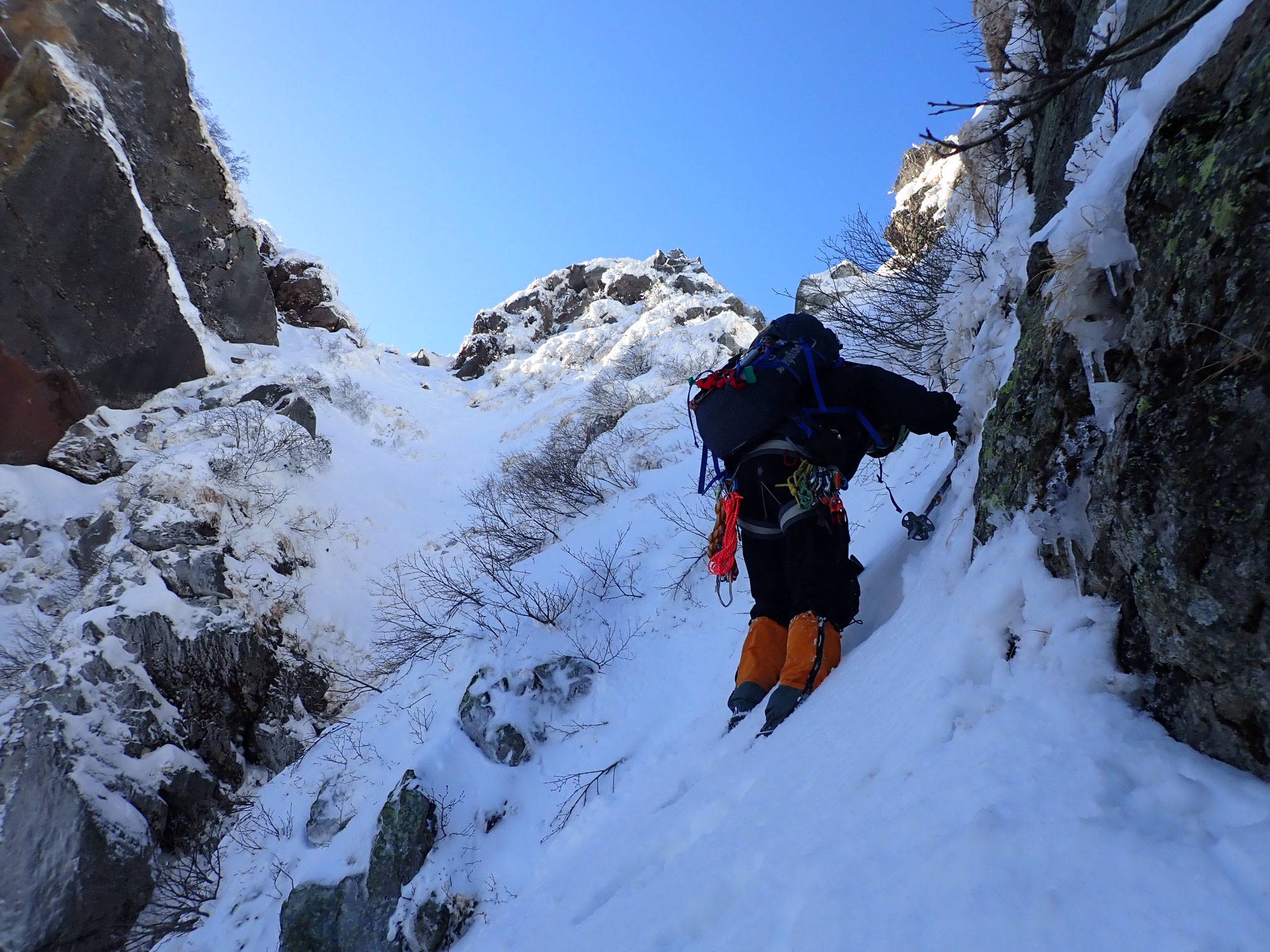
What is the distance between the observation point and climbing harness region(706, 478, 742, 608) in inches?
119

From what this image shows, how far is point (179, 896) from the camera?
5.27m

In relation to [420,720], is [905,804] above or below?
below

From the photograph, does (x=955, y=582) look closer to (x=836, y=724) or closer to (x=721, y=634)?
(x=836, y=724)

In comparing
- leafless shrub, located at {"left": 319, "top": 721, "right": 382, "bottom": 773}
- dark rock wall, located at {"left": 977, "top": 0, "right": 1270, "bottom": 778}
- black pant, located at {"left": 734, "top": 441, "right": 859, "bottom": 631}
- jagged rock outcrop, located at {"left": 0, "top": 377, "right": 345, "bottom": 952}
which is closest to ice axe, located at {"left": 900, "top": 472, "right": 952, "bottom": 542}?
black pant, located at {"left": 734, "top": 441, "right": 859, "bottom": 631}

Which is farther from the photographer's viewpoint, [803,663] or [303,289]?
[303,289]

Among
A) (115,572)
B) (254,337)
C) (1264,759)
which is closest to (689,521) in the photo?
(1264,759)

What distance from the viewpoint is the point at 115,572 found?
7.30 meters

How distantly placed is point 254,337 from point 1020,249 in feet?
54.0

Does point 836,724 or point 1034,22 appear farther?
point 1034,22

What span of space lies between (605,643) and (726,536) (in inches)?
89.2

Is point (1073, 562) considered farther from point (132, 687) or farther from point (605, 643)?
point (132, 687)

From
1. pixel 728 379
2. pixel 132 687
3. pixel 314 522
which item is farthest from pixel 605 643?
pixel 314 522

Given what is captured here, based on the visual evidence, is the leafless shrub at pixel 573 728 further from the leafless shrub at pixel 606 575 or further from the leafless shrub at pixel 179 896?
the leafless shrub at pixel 179 896

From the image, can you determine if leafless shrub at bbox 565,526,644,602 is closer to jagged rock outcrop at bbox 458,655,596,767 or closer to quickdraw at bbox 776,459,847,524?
jagged rock outcrop at bbox 458,655,596,767
